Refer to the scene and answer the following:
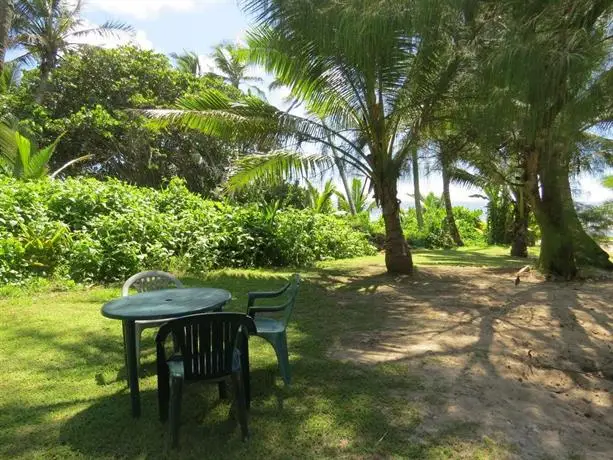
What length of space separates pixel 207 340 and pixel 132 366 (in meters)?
0.81

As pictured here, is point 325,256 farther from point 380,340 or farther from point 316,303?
point 380,340

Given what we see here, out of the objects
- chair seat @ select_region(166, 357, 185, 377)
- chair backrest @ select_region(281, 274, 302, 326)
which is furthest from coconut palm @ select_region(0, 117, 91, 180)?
chair seat @ select_region(166, 357, 185, 377)

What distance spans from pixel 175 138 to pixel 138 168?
2021mm

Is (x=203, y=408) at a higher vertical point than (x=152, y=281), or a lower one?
lower

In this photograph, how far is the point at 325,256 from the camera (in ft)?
44.4

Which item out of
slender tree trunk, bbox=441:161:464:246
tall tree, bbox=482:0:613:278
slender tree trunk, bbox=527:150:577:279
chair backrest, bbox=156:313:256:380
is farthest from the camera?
slender tree trunk, bbox=441:161:464:246

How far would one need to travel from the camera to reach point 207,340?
290cm

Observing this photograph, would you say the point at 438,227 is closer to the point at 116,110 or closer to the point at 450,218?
the point at 450,218

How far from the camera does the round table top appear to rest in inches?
132

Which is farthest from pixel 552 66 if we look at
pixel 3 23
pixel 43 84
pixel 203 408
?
pixel 43 84

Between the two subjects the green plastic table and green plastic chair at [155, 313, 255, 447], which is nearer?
green plastic chair at [155, 313, 255, 447]

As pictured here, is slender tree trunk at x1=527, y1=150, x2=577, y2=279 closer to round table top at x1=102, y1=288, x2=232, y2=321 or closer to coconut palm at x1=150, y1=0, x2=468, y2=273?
coconut palm at x1=150, y1=0, x2=468, y2=273

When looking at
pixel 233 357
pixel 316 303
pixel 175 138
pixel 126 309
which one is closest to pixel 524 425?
pixel 233 357

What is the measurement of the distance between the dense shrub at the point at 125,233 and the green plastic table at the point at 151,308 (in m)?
4.72
